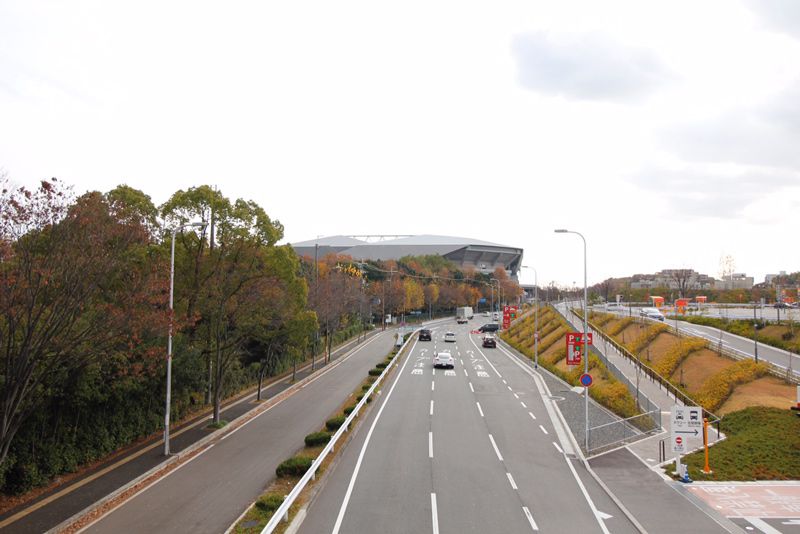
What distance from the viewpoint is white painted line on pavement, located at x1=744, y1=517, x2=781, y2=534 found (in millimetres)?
11867

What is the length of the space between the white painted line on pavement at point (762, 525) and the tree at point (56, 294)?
1658 centimetres

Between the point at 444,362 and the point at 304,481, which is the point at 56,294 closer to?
the point at 304,481

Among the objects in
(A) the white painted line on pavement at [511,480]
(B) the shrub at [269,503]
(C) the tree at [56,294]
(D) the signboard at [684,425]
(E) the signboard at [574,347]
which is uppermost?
(C) the tree at [56,294]

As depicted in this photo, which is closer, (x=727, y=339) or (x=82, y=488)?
(x=82, y=488)

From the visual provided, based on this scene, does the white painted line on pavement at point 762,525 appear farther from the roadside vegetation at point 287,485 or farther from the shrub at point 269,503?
the shrub at point 269,503

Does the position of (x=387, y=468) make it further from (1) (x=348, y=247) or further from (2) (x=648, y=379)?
(1) (x=348, y=247)

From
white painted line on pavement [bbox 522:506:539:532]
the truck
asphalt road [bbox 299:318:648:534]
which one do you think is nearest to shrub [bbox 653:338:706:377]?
asphalt road [bbox 299:318:648:534]

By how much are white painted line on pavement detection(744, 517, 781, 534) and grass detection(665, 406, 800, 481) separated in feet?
9.18

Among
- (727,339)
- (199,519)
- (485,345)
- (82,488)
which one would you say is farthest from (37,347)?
A: (485,345)

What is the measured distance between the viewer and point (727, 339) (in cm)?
3497

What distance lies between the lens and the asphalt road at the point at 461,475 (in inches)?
469

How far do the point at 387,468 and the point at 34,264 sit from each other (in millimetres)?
11097

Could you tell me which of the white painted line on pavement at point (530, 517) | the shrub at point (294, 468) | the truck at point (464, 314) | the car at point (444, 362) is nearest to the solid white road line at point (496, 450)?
the white painted line on pavement at point (530, 517)

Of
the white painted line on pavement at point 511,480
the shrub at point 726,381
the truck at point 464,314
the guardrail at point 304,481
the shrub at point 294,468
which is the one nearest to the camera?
the guardrail at point 304,481
